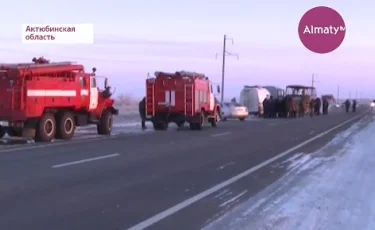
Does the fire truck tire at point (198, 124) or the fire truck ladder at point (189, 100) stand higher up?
the fire truck ladder at point (189, 100)

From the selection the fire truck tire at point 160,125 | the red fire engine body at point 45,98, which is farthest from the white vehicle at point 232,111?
the red fire engine body at point 45,98

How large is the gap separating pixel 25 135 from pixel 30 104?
1214 mm

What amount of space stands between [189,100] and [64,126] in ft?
30.9

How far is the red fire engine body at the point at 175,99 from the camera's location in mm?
33812

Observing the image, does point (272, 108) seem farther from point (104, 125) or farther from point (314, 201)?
point (314, 201)

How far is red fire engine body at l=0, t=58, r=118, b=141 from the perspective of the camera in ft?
78.3

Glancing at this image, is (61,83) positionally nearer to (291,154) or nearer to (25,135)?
(25,135)

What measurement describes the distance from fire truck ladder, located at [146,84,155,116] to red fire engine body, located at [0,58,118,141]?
644 centimetres

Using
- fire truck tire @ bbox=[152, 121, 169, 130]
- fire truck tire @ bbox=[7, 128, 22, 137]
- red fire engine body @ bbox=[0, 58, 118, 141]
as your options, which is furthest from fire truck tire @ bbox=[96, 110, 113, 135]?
fire truck tire @ bbox=[152, 121, 169, 130]

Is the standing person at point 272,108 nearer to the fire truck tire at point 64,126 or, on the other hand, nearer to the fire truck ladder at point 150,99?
the fire truck ladder at point 150,99

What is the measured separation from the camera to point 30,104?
78.6 feet

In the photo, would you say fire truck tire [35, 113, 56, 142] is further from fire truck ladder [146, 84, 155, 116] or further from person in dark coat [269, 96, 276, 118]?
person in dark coat [269, 96, 276, 118]

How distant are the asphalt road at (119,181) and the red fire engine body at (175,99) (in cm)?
1062

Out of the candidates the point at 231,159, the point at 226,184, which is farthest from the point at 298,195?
the point at 231,159
